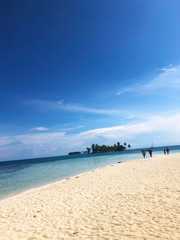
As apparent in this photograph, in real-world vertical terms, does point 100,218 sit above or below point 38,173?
above

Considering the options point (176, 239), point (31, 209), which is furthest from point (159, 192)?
point (31, 209)

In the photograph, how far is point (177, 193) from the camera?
29.1 ft

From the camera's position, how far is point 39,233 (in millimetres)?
6023

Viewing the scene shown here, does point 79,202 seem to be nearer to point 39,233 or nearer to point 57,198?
point 57,198

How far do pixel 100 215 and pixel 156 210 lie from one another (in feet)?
8.32

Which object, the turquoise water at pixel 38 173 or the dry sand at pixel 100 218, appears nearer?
the dry sand at pixel 100 218

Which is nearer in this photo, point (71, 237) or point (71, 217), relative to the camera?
point (71, 237)

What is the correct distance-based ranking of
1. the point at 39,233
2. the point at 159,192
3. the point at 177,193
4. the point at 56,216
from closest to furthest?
1. the point at 39,233
2. the point at 56,216
3. the point at 177,193
4. the point at 159,192

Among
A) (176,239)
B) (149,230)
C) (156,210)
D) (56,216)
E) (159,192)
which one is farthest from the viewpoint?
(159,192)

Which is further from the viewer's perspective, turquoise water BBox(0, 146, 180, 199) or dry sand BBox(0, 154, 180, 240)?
turquoise water BBox(0, 146, 180, 199)

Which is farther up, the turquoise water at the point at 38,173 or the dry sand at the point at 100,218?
the dry sand at the point at 100,218

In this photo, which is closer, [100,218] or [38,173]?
[100,218]

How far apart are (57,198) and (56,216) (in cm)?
347

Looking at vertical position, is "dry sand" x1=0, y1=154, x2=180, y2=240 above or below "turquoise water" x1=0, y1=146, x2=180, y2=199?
above
